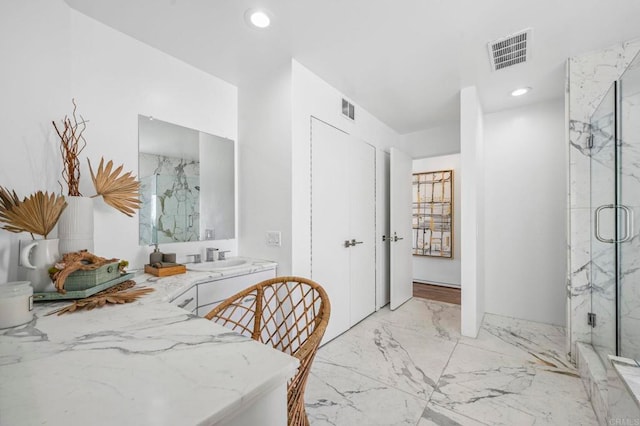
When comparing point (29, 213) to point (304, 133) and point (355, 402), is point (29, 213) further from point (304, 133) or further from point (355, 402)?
point (355, 402)

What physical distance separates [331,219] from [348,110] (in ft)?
3.88

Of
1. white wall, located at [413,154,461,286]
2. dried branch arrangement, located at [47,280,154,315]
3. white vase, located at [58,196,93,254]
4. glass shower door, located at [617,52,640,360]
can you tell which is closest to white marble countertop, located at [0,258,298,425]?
dried branch arrangement, located at [47,280,154,315]

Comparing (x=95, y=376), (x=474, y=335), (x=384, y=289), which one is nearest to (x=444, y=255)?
(x=384, y=289)

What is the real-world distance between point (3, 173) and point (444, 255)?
5012 millimetres

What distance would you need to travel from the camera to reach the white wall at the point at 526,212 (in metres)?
3.02

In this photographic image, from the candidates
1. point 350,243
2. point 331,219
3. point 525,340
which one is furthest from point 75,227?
point 525,340

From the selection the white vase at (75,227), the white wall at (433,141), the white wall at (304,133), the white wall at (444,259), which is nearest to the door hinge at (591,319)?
the white wall at (304,133)

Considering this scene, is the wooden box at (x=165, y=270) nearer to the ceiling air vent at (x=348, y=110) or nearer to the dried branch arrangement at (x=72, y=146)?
the dried branch arrangement at (x=72, y=146)

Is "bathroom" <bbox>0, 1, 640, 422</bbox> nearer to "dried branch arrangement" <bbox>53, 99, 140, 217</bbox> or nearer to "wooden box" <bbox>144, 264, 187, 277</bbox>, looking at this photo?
"dried branch arrangement" <bbox>53, 99, 140, 217</bbox>

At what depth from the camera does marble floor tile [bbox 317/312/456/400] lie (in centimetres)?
201

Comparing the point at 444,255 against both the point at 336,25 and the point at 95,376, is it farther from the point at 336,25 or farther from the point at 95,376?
the point at 95,376

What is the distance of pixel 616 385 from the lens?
1.35m

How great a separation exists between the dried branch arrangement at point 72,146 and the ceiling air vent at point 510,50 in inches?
110

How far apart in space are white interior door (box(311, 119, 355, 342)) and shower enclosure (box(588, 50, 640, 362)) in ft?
6.36
